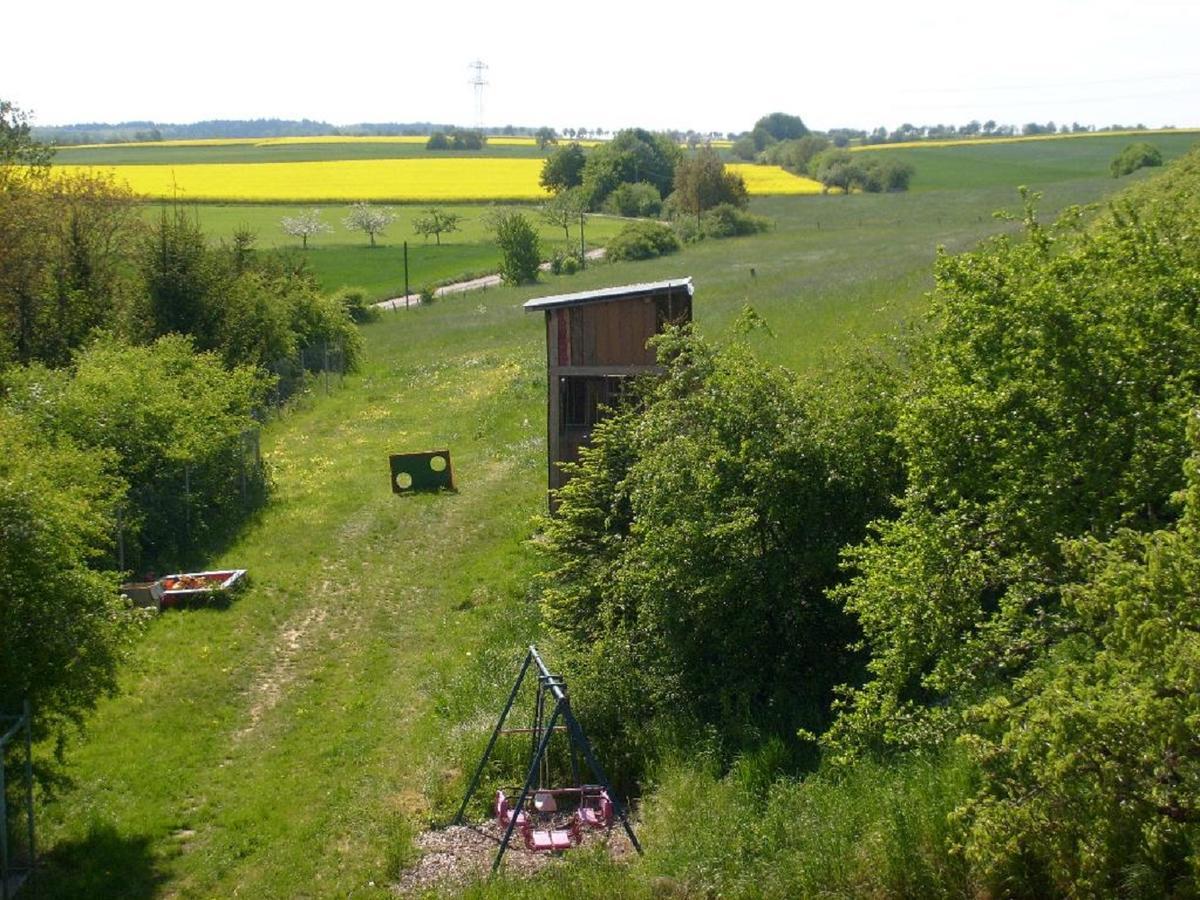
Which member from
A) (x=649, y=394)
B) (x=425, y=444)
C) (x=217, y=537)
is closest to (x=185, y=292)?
(x=425, y=444)

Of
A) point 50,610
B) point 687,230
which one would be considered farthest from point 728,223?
point 50,610

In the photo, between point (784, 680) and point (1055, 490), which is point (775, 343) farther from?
point (1055, 490)

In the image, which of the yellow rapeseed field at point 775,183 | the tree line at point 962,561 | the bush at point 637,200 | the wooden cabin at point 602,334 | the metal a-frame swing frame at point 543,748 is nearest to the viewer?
the tree line at point 962,561

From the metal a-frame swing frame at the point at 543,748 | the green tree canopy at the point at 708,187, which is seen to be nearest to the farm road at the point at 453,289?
the green tree canopy at the point at 708,187

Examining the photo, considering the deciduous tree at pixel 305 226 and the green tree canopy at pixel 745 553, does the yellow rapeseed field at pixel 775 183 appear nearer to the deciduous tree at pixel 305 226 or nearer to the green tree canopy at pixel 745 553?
the deciduous tree at pixel 305 226

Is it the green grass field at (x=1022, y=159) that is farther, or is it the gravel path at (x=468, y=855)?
the green grass field at (x=1022, y=159)

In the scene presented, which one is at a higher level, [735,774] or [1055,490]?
[1055,490]
